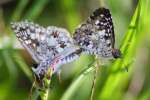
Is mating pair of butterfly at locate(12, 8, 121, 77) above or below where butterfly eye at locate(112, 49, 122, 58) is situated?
above

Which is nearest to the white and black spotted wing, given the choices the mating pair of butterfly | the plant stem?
the mating pair of butterfly

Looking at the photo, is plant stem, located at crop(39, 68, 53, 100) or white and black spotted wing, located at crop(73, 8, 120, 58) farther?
white and black spotted wing, located at crop(73, 8, 120, 58)

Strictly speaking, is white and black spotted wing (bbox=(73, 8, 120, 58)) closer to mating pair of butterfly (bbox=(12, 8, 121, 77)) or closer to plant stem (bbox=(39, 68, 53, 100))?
mating pair of butterfly (bbox=(12, 8, 121, 77))

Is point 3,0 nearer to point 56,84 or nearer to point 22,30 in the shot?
point 56,84

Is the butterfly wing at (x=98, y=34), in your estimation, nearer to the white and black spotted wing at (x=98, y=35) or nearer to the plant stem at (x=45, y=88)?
the white and black spotted wing at (x=98, y=35)

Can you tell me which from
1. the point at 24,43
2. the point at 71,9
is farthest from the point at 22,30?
the point at 71,9

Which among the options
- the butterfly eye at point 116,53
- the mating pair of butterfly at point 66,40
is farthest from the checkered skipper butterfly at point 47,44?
the butterfly eye at point 116,53

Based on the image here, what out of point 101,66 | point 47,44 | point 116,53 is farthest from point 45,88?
point 101,66
